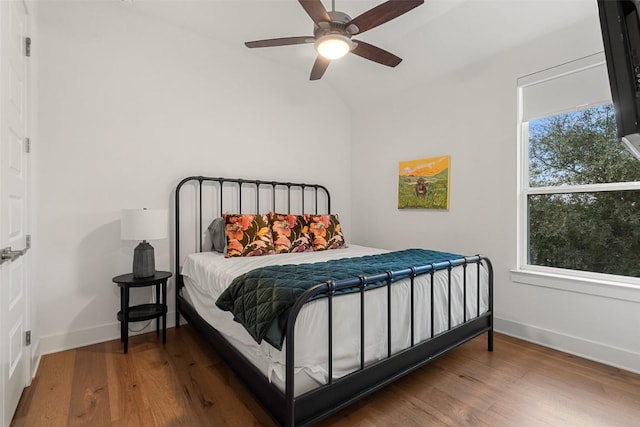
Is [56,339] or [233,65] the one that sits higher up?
[233,65]

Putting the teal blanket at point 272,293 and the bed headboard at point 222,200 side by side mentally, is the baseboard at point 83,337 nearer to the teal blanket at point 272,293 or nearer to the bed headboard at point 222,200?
the bed headboard at point 222,200

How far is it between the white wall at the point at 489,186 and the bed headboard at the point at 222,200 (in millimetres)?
1036

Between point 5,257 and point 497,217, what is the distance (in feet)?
11.0

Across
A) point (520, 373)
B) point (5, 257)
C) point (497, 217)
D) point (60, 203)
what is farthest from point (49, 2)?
point (520, 373)

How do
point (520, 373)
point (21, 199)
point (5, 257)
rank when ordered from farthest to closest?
point (520, 373) < point (21, 199) < point (5, 257)

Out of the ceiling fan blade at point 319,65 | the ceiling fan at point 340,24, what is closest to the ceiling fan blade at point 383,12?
the ceiling fan at point 340,24

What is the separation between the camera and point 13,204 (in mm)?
1696

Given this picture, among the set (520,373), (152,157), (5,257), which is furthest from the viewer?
(152,157)

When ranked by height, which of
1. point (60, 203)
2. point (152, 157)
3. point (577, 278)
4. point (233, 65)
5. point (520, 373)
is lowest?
point (520, 373)

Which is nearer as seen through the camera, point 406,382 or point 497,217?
point 406,382

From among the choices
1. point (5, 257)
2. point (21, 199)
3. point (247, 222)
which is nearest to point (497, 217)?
point (247, 222)

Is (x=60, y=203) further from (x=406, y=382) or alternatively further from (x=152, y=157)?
(x=406, y=382)

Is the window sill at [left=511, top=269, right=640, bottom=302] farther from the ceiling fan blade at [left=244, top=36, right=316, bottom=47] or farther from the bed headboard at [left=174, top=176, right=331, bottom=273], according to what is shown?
the ceiling fan blade at [left=244, top=36, right=316, bottom=47]

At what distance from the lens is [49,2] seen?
8.00 ft
